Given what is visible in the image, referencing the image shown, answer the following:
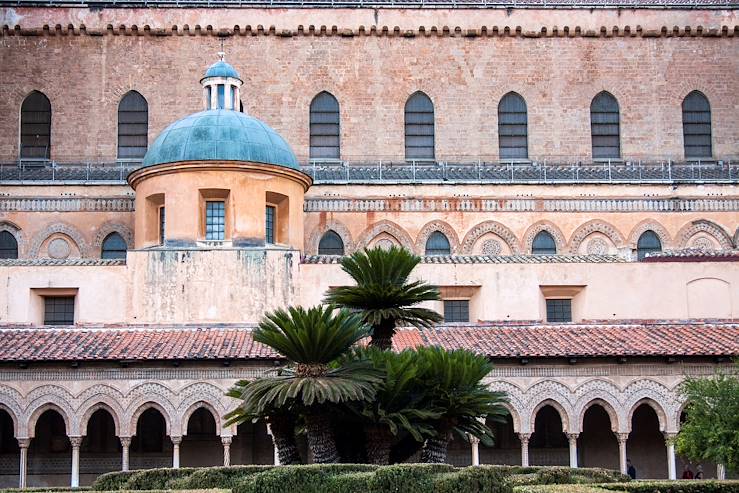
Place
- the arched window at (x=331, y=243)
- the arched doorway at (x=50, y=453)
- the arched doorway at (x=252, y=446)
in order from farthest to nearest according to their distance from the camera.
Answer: the arched window at (x=331, y=243), the arched doorway at (x=252, y=446), the arched doorway at (x=50, y=453)

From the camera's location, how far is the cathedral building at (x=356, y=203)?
32969 millimetres

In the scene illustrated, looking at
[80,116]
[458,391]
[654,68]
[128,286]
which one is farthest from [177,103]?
[458,391]

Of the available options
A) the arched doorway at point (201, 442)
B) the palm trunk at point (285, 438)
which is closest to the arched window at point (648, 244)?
the arched doorway at point (201, 442)

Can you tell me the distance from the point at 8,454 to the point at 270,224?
9.87m

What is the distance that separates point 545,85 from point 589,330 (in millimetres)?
13524

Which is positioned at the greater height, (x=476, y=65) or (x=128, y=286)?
(x=476, y=65)

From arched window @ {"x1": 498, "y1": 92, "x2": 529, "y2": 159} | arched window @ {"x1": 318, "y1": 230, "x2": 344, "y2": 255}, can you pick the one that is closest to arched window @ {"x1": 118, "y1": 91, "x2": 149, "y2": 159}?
arched window @ {"x1": 318, "y1": 230, "x2": 344, "y2": 255}

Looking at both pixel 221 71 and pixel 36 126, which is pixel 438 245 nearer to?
pixel 221 71

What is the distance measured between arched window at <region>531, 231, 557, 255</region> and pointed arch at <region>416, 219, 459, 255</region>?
257 cm

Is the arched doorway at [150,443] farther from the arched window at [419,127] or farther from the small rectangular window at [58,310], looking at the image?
the arched window at [419,127]

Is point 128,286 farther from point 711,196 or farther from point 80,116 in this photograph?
point 711,196

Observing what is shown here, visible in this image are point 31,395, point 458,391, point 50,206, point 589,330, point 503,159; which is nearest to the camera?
point 458,391

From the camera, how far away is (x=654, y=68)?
1818 inches

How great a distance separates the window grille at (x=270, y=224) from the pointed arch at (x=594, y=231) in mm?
10170
